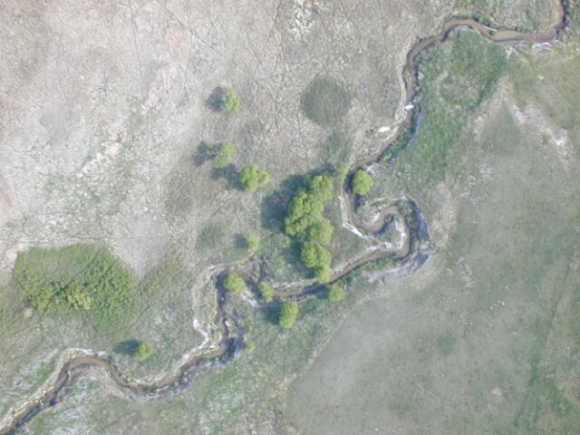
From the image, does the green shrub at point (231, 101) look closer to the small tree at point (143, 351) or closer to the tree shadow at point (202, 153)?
the tree shadow at point (202, 153)

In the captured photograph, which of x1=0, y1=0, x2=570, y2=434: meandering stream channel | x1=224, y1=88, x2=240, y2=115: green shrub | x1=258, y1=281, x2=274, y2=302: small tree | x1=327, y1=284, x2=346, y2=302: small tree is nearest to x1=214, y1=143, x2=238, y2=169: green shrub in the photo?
x1=224, y1=88, x2=240, y2=115: green shrub

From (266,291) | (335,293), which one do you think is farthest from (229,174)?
(335,293)

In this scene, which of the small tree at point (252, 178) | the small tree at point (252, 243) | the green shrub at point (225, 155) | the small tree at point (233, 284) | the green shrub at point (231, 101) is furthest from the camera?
the small tree at point (252, 243)

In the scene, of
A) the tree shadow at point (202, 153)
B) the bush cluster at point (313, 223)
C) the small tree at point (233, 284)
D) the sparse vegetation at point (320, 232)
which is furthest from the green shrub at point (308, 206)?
the tree shadow at point (202, 153)

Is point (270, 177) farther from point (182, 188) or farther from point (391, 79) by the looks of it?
point (391, 79)

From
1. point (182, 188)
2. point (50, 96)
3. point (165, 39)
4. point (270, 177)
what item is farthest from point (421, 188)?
point (50, 96)

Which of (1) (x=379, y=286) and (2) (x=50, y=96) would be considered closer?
(2) (x=50, y=96)
